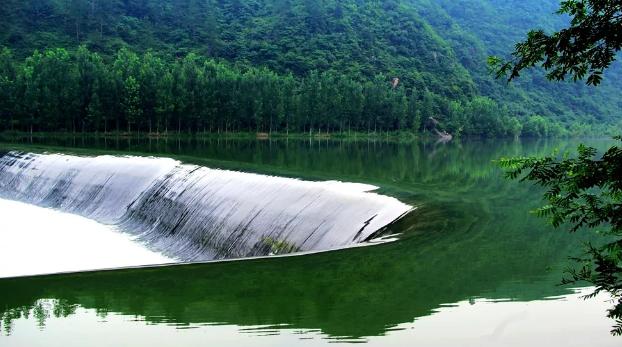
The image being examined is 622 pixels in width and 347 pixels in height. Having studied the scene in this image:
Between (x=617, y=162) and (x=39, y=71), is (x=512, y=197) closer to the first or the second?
(x=617, y=162)

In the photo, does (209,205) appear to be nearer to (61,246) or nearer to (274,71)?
(61,246)

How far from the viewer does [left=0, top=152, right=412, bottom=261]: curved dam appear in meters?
16.6

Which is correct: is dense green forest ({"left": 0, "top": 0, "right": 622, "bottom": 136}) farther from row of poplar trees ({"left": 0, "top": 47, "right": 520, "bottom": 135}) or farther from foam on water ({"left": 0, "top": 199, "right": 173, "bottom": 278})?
foam on water ({"left": 0, "top": 199, "right": 173, "bottom": 278})

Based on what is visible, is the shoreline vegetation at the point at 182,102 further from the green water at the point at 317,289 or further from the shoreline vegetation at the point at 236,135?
the green water at the point at 317,289

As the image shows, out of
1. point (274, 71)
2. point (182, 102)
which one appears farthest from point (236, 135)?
point (274, 71)

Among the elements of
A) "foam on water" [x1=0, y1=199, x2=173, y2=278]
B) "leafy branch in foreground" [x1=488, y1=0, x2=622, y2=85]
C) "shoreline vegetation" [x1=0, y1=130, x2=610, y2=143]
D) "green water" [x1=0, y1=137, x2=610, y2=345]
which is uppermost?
"leafy branch in foreground" [x1=488, y1=0, x2=622, y2=85]

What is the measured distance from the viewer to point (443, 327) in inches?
320

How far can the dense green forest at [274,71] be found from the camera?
74.5 metres

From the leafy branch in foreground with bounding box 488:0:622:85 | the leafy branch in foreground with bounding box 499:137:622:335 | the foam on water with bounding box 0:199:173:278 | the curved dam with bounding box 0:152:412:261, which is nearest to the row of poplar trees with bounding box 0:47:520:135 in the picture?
the curved dam with bounding box 0:152:412:261

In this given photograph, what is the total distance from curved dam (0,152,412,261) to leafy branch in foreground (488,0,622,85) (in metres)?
10.0

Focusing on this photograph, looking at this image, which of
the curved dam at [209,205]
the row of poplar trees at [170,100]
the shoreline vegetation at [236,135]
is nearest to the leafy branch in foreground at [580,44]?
the curved dam at [209,205]

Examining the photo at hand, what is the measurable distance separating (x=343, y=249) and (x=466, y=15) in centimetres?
18272

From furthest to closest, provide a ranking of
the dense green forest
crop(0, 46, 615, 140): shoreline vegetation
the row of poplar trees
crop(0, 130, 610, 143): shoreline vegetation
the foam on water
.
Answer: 1. the dense green forest
2. crop(0, 46, 615, 140): shoreline vegetation
3. the row of poplar trees
4. crop(0, 130, 610, 143): shoreline vegetation
5. the foam on water

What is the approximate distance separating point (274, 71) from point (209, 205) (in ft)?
307
